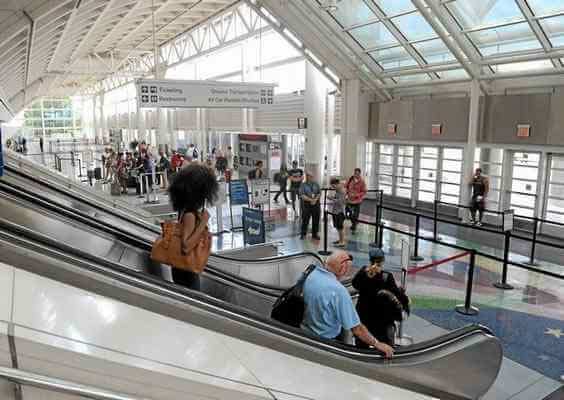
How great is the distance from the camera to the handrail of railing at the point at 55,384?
1.62 meters

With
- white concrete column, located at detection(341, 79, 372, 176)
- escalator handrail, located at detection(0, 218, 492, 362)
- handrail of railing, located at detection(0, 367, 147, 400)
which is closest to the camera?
handrail of railing, located at detection(0, 367, 147, 400)

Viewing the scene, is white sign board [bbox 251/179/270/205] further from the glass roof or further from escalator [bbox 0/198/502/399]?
escalator [bbox 0/198/502/399]

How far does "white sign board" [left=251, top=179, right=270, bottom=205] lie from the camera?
37.9 ft

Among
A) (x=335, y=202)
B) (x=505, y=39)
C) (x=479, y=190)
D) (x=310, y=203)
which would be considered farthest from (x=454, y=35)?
(x=310, y=203)

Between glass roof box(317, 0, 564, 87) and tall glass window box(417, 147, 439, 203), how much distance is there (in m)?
2.57

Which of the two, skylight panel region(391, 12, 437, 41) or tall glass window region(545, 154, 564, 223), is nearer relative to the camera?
tall glass window region(545, 154, 564, 223)

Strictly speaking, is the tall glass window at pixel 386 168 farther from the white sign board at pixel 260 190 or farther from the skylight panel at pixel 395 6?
the white sign board at pixel 260 190

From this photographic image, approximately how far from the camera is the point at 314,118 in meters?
19.8

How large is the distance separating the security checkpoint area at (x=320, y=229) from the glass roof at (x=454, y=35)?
55 mm

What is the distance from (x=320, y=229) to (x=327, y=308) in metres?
8.92

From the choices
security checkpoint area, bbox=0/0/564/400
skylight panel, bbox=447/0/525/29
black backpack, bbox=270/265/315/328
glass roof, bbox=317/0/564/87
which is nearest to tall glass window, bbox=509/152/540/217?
security checkpoint area, bbox=0/0/564/400

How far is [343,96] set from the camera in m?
17.8

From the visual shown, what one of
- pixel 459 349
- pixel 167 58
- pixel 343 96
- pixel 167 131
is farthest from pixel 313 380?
pixel 167 131

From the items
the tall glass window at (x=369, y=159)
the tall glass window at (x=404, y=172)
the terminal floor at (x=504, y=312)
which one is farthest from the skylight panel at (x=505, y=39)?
the tall glass window at (x=369, y=159)
